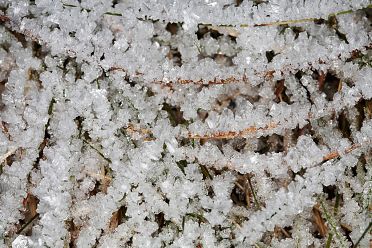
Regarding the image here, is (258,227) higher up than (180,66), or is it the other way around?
(180,66)

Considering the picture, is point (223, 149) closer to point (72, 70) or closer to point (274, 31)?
point (274, 31)

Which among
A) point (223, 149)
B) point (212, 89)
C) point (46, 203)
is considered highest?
point (212, 89)

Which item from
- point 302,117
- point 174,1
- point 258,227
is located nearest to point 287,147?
point 302,117

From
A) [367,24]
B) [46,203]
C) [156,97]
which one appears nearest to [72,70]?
[156,97]

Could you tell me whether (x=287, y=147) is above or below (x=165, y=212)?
above

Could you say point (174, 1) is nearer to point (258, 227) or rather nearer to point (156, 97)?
point (156, 97)

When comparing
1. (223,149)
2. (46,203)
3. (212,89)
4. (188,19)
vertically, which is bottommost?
(46,203)
